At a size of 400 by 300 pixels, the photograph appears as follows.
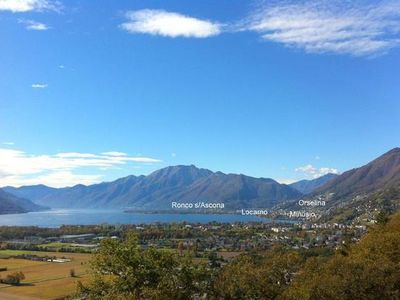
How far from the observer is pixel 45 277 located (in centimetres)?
8131

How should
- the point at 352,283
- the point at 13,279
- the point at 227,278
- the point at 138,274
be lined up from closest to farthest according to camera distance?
the point at 138,274 → the point at 352,283 → the point at 227,278 → the point at 13,279

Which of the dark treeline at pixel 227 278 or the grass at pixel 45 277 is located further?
the grass at pixel 45 277

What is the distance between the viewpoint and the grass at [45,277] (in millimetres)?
67412

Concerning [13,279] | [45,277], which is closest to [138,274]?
[13,279]

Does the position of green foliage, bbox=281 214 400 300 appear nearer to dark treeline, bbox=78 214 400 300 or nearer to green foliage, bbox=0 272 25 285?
dark treeline, bbox=78 214 400 300

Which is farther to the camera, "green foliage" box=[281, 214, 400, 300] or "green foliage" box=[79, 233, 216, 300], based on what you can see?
"green foliage" box=[281, 214, 400, 300]

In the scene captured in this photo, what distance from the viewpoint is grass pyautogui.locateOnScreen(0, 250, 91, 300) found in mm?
67412

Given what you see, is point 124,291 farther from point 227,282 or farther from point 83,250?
point 83,250

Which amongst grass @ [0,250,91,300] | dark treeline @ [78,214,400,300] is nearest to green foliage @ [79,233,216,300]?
dark treeline @ [78,214,400,300]

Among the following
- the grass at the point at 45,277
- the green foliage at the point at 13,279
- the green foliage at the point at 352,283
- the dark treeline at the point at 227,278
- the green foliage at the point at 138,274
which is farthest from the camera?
the green foliage at the point at 13,279

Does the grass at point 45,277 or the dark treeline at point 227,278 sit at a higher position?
the dark treeline at point 227,278

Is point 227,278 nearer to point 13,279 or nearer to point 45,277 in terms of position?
point 13,279

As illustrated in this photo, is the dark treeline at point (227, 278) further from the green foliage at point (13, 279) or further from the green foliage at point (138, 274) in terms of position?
the green foliage at point (13, 279)

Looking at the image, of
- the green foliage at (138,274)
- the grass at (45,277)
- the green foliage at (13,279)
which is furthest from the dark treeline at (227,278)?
the green foliage at (13,279)
